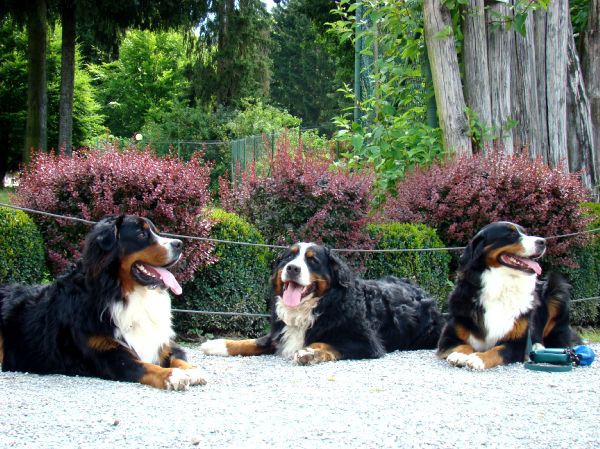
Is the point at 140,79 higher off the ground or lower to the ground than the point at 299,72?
lower

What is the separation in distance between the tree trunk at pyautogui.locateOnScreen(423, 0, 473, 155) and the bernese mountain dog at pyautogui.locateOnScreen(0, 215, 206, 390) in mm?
6323

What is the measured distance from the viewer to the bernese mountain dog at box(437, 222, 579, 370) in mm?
6879


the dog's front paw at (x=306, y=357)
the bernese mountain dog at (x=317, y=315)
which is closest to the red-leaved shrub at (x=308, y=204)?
the bernese mountain dog at (x=317, y=315)

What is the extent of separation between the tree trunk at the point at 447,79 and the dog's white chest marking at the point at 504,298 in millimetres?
4617

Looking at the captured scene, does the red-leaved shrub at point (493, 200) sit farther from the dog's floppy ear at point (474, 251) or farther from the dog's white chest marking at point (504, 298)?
the dog's white chest marking at point (504, 298)

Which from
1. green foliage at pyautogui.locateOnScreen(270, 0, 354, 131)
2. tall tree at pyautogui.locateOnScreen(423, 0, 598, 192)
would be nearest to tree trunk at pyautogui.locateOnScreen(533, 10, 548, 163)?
tall tree at pyautogui.locateOnScreen(423, 0, 598, 192)

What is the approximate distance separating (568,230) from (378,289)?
3583mm

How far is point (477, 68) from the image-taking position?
11.9m

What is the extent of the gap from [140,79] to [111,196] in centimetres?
3975

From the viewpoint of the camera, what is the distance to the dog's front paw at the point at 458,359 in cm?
675

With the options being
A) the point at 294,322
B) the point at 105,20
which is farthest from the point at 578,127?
the point at 105,20

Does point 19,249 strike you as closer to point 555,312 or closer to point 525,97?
point 555,312

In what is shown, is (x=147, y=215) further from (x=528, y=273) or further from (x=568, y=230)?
(x=568, y=230)

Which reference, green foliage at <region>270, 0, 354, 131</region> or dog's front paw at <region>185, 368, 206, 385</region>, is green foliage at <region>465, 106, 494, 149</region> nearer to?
dog's front paw at <region>185, 368, 206, 385</region>
